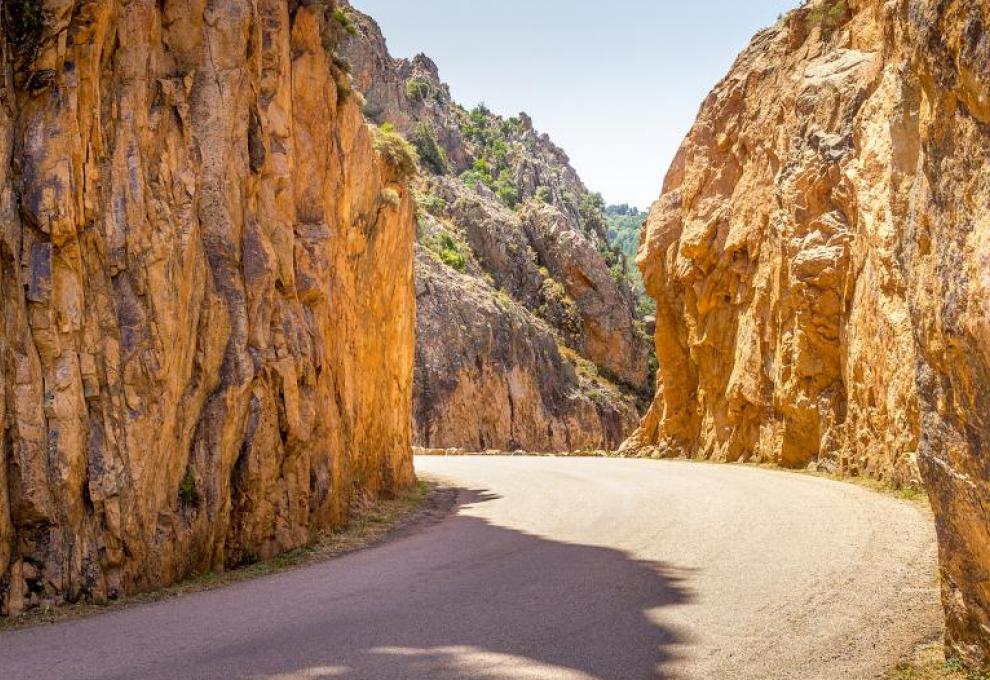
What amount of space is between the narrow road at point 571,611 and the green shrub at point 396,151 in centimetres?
1277

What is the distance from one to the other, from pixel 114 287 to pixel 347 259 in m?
8.59

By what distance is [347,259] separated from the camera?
18.9 meters

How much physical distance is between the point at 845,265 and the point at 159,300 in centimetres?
1682

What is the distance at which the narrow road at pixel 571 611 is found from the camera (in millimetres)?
6785

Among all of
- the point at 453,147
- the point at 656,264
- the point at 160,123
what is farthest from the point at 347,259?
the point at 453,147

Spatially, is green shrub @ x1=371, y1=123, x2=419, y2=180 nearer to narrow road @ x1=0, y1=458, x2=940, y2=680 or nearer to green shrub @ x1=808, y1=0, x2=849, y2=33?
green shrub @ x1=808, y1=0, x2=849, y2=33

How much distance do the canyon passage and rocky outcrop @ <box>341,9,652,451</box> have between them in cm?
3002

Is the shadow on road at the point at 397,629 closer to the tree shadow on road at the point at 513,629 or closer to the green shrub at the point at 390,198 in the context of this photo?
the tree shadow on road at the point at 513,629

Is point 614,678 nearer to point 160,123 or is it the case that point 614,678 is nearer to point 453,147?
point 160,123

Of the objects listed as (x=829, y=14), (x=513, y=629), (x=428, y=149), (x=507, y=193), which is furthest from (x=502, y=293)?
(x=513, y=629)

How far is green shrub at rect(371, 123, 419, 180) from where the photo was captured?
24.0m

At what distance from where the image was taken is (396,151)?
24.2m

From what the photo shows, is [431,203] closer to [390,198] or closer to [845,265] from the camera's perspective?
[390,198]

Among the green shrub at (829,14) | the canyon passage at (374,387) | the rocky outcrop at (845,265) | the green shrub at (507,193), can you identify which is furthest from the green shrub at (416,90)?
the canyon passage at (374,387)
